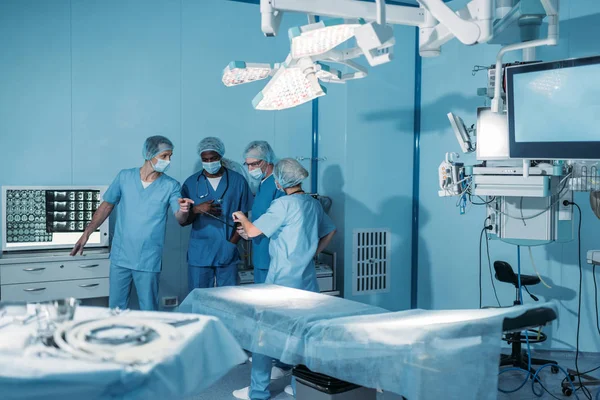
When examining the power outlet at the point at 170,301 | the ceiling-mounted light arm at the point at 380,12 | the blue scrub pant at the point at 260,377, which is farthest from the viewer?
the power outlet at the point at 170,301

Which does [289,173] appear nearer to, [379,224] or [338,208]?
[338,208]

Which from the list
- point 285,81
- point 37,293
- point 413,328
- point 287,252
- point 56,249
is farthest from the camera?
point 56,249

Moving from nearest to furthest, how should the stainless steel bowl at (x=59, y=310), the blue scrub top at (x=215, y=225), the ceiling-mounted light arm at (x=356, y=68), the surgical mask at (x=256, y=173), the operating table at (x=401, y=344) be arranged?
the stainless steel bowl at (x=59, y=310) < the operating table at (x=401, y=344) < the ceiling-mounted light arm at (x=356, y=68) < the blue scrub top at (x=215, y=225) < the surgical mask at (x=256, y=173)

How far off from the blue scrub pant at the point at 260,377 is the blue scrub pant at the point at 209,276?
774 mm

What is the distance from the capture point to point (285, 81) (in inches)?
116

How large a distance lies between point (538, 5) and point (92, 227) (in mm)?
2934

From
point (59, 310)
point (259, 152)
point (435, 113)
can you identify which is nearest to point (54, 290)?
point (259, 152)

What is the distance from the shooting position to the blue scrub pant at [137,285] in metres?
3.72

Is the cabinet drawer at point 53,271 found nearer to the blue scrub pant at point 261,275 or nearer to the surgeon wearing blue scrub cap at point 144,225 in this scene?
the surgeon wearing blue scrub cap at point 144,225

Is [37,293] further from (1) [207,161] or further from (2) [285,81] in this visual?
(2) [285,81]

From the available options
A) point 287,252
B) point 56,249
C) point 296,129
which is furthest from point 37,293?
point 296,129

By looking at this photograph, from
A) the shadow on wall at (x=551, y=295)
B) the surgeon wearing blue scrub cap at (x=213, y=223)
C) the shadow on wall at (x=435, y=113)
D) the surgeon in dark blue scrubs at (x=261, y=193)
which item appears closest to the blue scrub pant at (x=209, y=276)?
the surgeon wearing blue scrub cap at (x=213, y=223)

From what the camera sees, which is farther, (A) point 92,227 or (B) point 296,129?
(B) point 296,129

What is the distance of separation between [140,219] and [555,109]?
2.41 m
